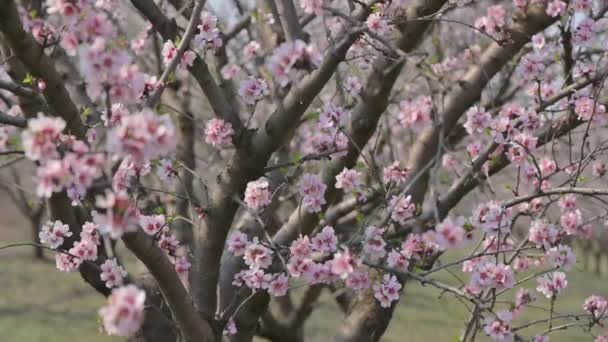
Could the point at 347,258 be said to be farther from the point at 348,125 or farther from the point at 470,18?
the point at 470,18

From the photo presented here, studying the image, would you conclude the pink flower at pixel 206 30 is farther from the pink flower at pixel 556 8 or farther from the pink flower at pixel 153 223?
the pink flower at pixel 556 8

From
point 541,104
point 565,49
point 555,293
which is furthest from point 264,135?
point 565,49

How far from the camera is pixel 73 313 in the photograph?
39.3 ft

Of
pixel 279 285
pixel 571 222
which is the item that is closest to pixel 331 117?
pixel 279 285

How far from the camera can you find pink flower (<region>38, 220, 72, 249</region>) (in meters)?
3.28

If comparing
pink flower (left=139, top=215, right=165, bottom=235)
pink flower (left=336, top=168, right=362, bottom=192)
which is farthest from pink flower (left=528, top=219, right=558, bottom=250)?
pink flower (left=139, top=215, right=165, bottom=235)

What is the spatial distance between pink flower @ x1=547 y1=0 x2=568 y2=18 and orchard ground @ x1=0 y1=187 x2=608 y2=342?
5765 mm

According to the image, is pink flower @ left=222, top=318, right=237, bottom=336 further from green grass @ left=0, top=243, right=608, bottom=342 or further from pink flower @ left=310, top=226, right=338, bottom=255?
green grass @ left=0, top=243, right=608, bottom=342

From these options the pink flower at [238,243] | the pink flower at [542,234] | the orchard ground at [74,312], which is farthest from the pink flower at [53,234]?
the orchard ground at [74,312]

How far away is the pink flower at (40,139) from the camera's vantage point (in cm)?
180

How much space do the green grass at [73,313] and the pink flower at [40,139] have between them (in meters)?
8.30

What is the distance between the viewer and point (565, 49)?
4.29 metres

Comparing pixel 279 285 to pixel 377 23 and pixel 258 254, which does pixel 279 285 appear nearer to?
pixel 258 254

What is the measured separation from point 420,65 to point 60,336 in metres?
10.1
